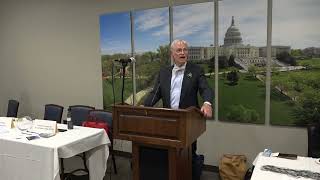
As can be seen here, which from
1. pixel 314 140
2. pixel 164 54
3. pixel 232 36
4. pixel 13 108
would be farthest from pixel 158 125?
pixel 13 108

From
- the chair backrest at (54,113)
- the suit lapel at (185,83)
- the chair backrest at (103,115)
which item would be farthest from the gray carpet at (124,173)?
the suit lapel at (185,83)

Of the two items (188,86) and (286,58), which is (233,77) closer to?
(286,58)

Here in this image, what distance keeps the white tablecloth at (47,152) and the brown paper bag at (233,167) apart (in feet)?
4.61

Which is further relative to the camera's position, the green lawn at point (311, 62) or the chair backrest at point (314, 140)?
the green lawn at point (311, 62)

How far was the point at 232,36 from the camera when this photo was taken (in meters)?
3.64

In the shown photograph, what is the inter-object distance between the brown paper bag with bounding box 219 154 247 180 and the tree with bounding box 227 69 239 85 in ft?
2.89

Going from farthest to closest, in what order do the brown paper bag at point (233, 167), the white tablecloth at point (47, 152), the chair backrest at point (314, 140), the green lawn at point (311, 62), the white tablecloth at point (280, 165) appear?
the brown paper bag at point (233, 167)
the green lawn at point (311, 62)
the chair backrest at point (314, 140)
the white tablecloth at point (47, 152)
the white tablecloth at point (280, 165)

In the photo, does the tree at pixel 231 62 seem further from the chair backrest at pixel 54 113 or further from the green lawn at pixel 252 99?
the chair backrest at pixel 54 113

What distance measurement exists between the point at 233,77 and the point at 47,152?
222 cm

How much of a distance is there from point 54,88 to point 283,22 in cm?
381

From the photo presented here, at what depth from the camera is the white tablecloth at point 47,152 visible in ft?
8.65

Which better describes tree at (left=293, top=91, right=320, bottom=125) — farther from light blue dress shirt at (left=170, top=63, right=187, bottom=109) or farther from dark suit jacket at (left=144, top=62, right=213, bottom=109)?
light blue dress shirt at (left=170, top=63, right=187, bottom=109)

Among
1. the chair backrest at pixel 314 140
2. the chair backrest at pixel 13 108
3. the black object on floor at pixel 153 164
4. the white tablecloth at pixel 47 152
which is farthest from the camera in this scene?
the chair backrest at pixel 13 108

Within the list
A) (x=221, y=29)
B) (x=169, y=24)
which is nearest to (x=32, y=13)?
(x=169, y=24)
